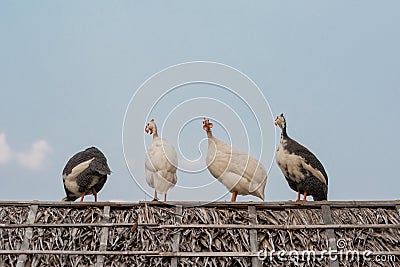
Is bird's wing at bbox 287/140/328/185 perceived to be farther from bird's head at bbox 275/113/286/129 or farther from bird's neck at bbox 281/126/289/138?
bird's head at bbox 275/113/286/129

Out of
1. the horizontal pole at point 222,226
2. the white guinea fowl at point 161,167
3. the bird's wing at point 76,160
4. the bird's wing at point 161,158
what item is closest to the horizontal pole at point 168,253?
the horizontal pole at point 222,226

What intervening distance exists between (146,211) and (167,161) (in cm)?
130

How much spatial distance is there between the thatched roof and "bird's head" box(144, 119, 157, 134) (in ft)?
6.21

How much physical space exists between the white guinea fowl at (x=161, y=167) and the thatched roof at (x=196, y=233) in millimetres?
1104

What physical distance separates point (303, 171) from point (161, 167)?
6.14ft

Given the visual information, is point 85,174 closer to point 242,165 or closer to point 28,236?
point 28,236

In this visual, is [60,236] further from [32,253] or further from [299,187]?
[299,187]

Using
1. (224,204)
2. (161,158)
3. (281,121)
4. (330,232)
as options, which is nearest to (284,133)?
(281,121)

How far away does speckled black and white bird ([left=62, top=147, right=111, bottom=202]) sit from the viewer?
6.88m

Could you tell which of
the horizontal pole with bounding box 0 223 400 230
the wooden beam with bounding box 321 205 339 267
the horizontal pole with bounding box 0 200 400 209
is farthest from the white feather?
the wooden beam with bounding box 321 205 339 267

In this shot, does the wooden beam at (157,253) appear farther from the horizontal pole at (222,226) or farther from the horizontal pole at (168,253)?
the horizontal pole at (222,226)

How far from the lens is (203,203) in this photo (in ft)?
17.9

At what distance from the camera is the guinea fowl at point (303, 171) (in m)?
6.51

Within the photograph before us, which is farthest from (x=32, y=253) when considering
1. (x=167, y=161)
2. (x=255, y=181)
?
(x=255, y=181)
